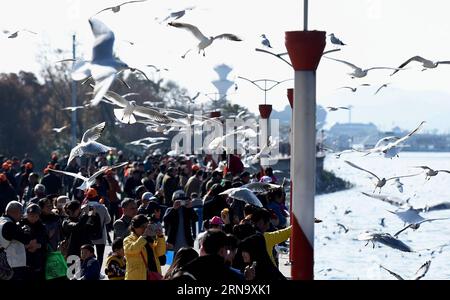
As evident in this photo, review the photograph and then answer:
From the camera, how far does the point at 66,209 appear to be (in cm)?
1301

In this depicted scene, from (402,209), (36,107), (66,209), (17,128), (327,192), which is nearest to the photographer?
(66,209)

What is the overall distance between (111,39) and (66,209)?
280 centimetres

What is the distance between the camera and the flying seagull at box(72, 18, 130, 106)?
32.2ft

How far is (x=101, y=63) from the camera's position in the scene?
10430 millimetres

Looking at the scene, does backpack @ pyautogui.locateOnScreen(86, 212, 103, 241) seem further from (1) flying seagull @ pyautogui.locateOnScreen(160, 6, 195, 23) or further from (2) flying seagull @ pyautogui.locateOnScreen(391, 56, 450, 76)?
(2) flying seagull @ pyautogui.locateOnScreen(391, 56, 450, 76)

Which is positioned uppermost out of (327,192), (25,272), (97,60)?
(97,60)

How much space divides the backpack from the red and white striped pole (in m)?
4.63

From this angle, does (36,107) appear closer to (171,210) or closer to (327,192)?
(327,192)

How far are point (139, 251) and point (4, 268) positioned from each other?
1.29 m

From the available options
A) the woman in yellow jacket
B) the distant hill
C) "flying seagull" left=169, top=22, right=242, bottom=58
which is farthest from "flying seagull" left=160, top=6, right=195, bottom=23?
the distant hill

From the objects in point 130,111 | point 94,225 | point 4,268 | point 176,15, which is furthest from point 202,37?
point 4,268

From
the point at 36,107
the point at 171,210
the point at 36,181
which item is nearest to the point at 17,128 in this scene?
the point at 36,107

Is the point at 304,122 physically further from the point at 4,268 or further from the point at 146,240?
the point at 4,268
